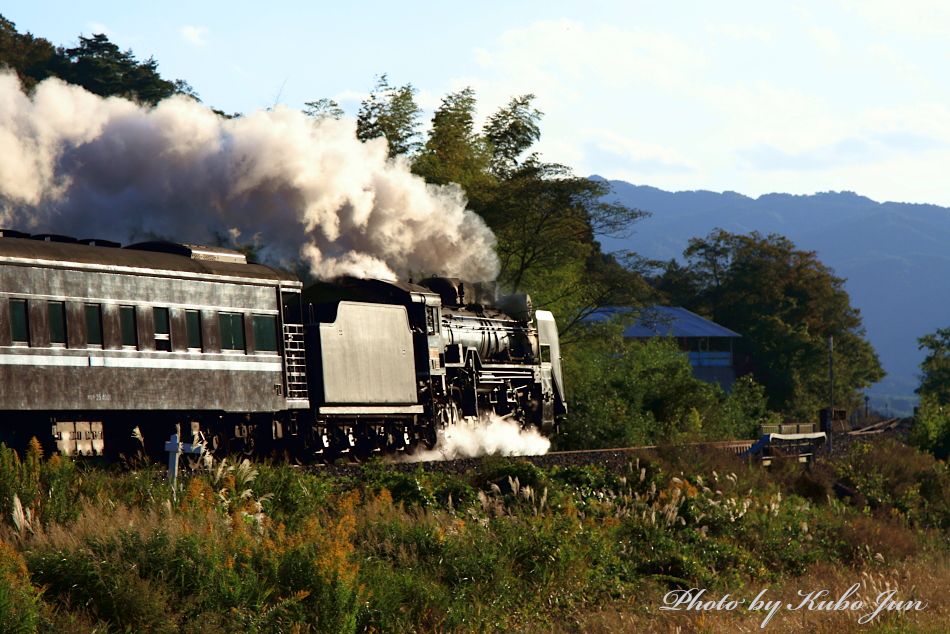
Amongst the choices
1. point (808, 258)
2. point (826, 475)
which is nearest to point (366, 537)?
point (826, 475)

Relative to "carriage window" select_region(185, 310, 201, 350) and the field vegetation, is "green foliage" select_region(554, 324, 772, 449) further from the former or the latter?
"carriage window" select_region(185, 310, 201, 350)

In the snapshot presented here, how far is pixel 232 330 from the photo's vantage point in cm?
2091

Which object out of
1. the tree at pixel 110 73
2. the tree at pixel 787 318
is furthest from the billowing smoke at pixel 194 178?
the tree at pixel 787 318

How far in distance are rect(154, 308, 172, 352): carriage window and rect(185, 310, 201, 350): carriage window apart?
0.40m

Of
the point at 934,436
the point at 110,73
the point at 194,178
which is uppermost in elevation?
the point at 110,73

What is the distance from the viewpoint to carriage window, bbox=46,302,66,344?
17891 mm

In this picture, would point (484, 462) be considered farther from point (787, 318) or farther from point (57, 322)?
point (787, 318)

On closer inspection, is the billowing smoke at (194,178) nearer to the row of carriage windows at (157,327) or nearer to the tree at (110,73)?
the row of carriage windows at (157,327)

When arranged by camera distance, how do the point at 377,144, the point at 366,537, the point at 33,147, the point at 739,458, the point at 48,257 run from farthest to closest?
1. the point at 377,144
2. the point at 739,458
3. the point at 33,147
4. the point at 48,257
5. the point at 366,537

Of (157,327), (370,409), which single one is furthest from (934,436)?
(157,327)

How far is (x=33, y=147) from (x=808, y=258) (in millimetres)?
74141

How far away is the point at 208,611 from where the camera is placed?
11.6 meters

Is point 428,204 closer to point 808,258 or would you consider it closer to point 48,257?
point 48,257

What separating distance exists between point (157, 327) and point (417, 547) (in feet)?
22.2
